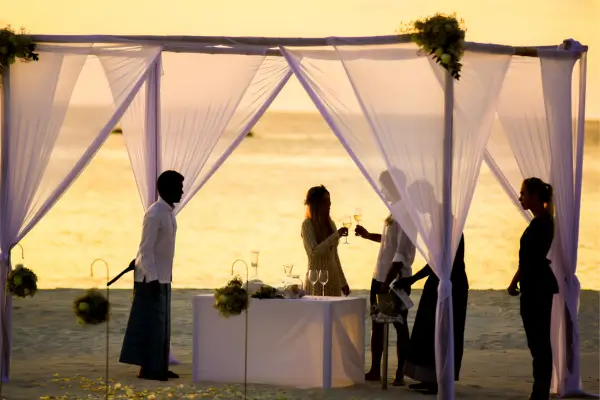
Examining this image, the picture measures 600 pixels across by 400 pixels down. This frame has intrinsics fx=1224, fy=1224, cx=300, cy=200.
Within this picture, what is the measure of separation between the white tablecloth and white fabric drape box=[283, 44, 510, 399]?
89cm

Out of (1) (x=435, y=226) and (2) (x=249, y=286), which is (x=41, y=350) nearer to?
(2) (x=249, y=286)

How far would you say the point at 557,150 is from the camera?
9.23 meters

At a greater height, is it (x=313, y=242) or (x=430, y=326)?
(x=313, y=242)

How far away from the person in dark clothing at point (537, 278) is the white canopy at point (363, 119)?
46cm

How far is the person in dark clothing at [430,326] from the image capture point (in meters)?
8.74

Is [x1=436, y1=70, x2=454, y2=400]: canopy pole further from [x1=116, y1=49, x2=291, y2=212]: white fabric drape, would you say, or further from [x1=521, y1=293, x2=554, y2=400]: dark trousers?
[x1=116, y1=49, x2=291, y2=212]: white fabric drape

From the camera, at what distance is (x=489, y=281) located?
27281 mm

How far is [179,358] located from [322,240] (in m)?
2.97

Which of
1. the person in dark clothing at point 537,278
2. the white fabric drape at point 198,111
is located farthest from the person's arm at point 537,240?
the white fabric drape at point 198,111

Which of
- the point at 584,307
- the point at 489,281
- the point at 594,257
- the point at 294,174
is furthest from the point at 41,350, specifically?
the point at 294,174

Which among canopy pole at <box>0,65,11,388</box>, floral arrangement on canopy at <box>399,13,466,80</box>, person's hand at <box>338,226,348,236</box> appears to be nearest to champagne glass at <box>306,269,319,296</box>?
person's hand at <box>338,226,348,236</box>

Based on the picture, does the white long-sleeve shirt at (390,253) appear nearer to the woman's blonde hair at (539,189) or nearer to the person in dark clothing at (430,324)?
the person in dark clothing at (430,324)

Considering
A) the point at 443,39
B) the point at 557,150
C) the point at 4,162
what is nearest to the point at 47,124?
the point at 4,162

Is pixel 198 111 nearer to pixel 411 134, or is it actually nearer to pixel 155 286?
pixel 155 286
